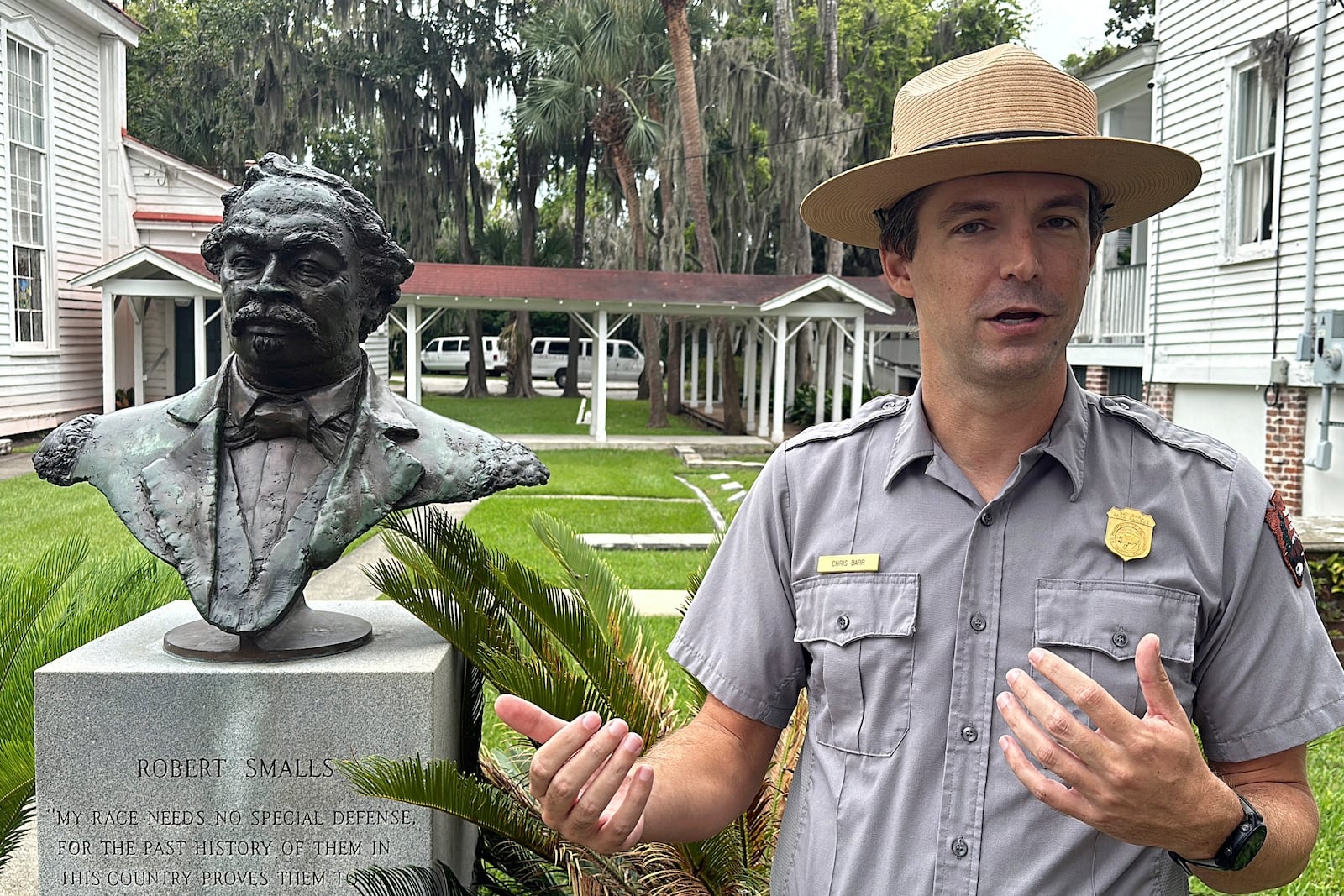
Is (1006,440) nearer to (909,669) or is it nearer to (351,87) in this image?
(909,669)

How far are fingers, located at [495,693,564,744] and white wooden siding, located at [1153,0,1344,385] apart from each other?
446 inches

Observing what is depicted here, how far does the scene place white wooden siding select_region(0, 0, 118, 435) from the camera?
53.5ft

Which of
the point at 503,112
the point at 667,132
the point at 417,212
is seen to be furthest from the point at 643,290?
the point at 503,112

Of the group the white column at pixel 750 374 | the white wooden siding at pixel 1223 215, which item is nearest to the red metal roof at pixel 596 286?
the white column at pixel 750 374

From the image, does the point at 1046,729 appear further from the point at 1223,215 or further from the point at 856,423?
the point at 1223,215

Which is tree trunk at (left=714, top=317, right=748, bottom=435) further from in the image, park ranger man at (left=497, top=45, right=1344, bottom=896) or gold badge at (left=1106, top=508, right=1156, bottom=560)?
gold badge at (left=1106, top=508, right=1156, bottom=560)

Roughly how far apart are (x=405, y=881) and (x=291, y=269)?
1.79m

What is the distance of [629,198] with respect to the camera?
28000 millimetres

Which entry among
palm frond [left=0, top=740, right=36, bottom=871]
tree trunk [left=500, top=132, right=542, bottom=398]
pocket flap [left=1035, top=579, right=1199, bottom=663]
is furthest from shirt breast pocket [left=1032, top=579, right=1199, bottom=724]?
tree trunk [left=500, top=132, right=542, bottom=398]

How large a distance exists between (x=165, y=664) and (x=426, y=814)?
890 millimetres

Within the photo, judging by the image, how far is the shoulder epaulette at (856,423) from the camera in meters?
2.33

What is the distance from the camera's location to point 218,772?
3.32 meters

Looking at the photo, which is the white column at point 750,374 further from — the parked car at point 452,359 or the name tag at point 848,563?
the parked car at point 452,359

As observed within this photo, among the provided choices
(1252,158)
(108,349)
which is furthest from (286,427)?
(108,349)
